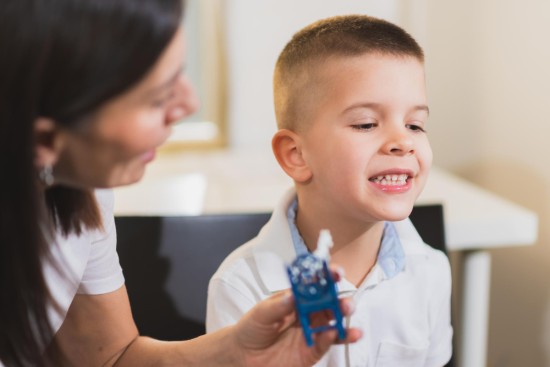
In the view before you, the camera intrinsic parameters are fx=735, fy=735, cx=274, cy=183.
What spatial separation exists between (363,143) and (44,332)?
0.99 ft

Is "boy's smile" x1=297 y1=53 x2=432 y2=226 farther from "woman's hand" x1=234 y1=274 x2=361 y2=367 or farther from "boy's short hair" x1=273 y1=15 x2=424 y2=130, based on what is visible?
"woman's hand" x1=234 y1=274 x2=361 y2=367

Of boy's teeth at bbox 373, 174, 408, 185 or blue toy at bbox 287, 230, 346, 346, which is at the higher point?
boy's teeth at bbox 373, 174, 408, 185

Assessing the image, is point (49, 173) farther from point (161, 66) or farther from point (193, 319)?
point (193, 319)

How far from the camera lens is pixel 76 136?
46cm

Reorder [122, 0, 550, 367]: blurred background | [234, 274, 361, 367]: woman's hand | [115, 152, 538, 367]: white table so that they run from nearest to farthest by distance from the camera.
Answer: [234, 274, 361, 367]: woman's hand
[115, 152, 538, 367]: white table
[122, 0, 550, 367]: blurred background

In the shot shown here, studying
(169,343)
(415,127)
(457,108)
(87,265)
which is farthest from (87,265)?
(457,108)

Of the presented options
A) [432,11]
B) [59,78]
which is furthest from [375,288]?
[432,11]

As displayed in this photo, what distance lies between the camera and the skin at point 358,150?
624 millimetres

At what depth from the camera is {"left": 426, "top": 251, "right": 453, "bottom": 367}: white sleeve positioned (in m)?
0.71

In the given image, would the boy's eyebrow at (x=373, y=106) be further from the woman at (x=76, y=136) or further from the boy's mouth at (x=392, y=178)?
the woman at (x=76, y=136)

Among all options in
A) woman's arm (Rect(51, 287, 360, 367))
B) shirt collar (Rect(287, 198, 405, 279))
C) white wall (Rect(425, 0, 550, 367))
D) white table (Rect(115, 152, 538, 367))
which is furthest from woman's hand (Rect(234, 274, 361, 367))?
white wall (Rect(425, 0, 550, 367))

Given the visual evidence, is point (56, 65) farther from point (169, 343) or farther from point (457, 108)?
point (457, 108)

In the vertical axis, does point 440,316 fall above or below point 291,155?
below

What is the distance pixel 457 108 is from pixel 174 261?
2.35 ft
